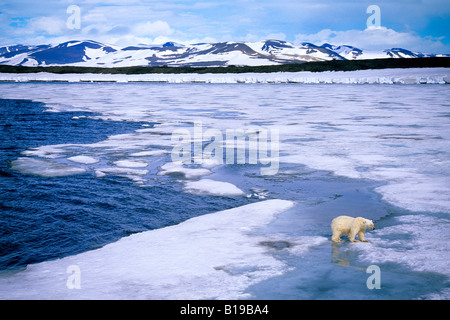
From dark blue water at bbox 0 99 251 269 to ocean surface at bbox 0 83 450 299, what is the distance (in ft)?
0.06

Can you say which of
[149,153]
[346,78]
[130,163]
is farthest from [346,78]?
[130,163]

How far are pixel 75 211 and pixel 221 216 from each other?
1626 mm

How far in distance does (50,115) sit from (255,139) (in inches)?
319

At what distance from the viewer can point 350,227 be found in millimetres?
3559

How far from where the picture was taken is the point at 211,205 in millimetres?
4812

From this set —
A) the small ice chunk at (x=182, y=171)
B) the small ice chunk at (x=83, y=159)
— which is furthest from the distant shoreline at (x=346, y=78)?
the small ice chunk at (x=83, y=159)

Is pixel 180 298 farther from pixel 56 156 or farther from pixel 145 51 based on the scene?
pixel 145 51

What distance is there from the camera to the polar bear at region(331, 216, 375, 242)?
11.5 ft

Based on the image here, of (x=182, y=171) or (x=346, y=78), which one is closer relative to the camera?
(x=182, y=171)

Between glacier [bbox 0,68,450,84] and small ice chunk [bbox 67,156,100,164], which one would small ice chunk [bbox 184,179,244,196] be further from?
glacier [bbox 0,68,450,84]

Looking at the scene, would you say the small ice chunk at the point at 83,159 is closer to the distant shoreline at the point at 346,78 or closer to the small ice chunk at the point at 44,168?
the small ice chunk at the point at 44,168

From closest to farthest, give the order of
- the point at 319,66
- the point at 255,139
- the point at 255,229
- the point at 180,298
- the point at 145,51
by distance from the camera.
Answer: the point at 180,298
the point at 255,229
the point at 255,139
the point at 319,66
the point at 145,51

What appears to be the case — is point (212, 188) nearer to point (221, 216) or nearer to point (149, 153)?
point (221, 216)
